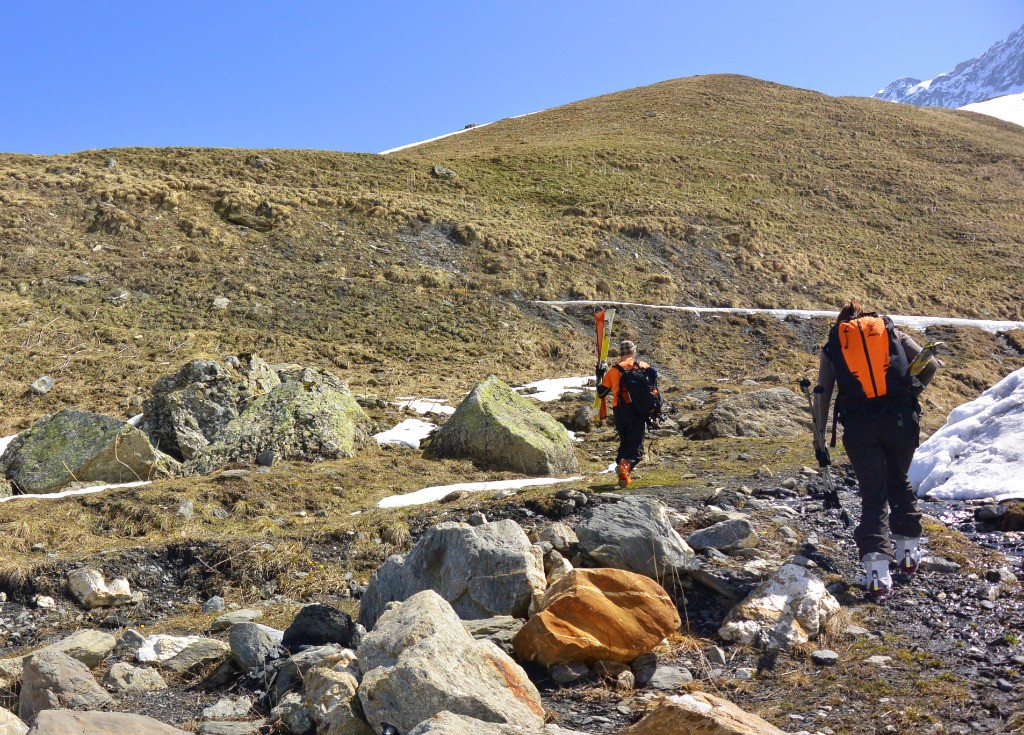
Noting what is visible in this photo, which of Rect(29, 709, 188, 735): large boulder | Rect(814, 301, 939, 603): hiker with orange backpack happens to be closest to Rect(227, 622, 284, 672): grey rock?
Rect(29, 709, 188, 735): large boulder

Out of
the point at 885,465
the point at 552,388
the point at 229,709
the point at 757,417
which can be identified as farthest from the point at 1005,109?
the point at 229,709

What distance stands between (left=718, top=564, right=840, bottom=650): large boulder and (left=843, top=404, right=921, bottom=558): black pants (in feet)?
2.87

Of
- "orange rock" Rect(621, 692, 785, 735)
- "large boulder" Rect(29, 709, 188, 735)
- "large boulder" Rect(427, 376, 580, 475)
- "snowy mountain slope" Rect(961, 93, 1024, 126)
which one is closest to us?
"orange rock" Rect(621, 692, 785, 735)

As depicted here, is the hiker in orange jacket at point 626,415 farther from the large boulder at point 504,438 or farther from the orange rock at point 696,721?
the orange rock at point 696,721

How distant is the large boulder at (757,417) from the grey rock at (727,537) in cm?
732

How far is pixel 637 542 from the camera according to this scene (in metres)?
5.99

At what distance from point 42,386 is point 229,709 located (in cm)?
1437

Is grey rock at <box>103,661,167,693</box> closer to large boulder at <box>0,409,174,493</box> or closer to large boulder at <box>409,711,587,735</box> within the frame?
large boulder at <box>409,711,587,735</box>

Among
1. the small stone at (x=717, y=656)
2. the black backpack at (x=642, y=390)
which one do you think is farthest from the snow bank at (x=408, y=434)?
the small stone at (x=717, y=656)

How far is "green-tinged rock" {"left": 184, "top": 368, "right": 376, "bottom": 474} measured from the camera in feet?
39.1

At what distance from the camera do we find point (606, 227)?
35344 mm

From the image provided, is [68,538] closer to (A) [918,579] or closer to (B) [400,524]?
(B) [400,524]

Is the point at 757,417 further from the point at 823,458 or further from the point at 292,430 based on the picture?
the point at 292,430

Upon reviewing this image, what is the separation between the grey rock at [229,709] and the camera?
4.52 meters
